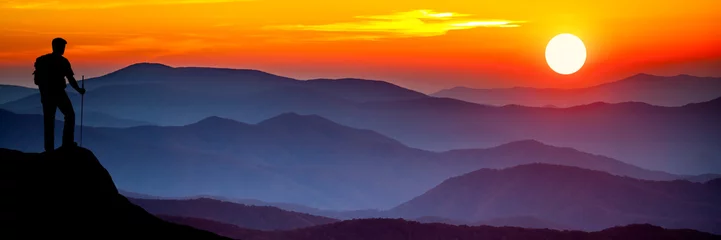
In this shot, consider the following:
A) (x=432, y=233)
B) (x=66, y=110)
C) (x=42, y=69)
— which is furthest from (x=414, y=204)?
(x=42, y=69)

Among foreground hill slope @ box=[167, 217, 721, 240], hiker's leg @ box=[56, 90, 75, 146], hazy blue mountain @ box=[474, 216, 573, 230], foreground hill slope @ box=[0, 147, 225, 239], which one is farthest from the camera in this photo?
hazy blue mountain @ box=[474, 216, 573, 230]

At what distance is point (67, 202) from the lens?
2059cm

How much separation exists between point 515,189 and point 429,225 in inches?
3146

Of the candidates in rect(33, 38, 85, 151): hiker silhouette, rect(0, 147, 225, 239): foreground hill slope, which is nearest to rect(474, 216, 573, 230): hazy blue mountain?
rect(0, 147, 225, 239): foreground hill slope

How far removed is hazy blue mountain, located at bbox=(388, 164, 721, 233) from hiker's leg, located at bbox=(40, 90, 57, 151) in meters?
98.0

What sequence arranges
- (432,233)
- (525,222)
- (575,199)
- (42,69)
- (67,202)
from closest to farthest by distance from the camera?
(67,202), (42,69), (432,233), (525,222), (575,199)

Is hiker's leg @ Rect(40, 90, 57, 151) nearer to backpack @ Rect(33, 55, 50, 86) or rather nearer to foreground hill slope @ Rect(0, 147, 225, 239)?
backpack @ Rect(33, 55, 50, 86)

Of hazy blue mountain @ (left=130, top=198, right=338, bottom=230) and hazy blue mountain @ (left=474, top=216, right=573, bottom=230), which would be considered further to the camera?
hazy blue mountain @ (left=474, top=216, right=573, bottom=230)

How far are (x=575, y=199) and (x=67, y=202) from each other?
358ft

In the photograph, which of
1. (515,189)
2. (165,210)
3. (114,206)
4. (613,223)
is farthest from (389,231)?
(515,189)

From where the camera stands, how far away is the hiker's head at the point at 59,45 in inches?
811

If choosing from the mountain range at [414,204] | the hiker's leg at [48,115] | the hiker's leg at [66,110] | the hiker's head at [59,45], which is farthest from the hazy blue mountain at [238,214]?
the hiker's head at [59,45]

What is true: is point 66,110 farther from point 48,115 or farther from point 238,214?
point 238,214

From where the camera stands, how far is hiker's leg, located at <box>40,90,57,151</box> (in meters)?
21.0
